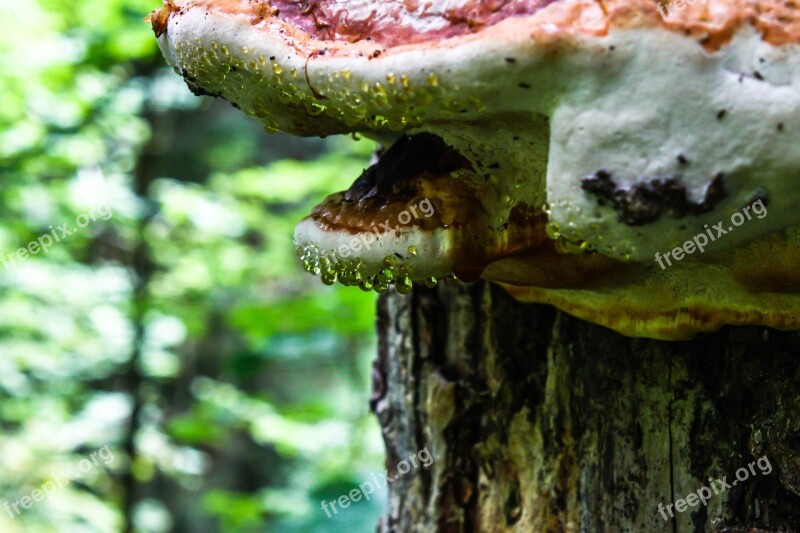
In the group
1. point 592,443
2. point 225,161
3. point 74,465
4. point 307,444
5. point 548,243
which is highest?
point 225,161

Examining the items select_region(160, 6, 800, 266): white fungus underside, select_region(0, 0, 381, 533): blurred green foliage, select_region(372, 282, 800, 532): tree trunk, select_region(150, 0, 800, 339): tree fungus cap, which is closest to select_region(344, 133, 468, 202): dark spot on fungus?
select_region(150, 0, 800, 339): tree fungus cap

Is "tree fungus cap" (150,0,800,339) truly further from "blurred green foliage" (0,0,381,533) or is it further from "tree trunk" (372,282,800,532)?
"blurred green foliage" (0,0,381,533)

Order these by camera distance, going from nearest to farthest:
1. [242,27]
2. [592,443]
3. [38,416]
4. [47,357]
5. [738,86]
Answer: [738,86] < [242,27] < [592,443] < [47,357] < [38,416]

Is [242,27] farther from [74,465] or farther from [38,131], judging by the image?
[74,465]

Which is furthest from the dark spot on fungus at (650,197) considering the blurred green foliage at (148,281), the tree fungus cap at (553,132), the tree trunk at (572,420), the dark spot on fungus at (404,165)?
the blurred green foliage at (148,281)

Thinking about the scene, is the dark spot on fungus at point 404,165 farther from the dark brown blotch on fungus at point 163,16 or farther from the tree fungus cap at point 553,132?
the dark brown blotch on fungus at point 163,16

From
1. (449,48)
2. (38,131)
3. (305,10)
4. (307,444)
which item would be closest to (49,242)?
(38,131)
